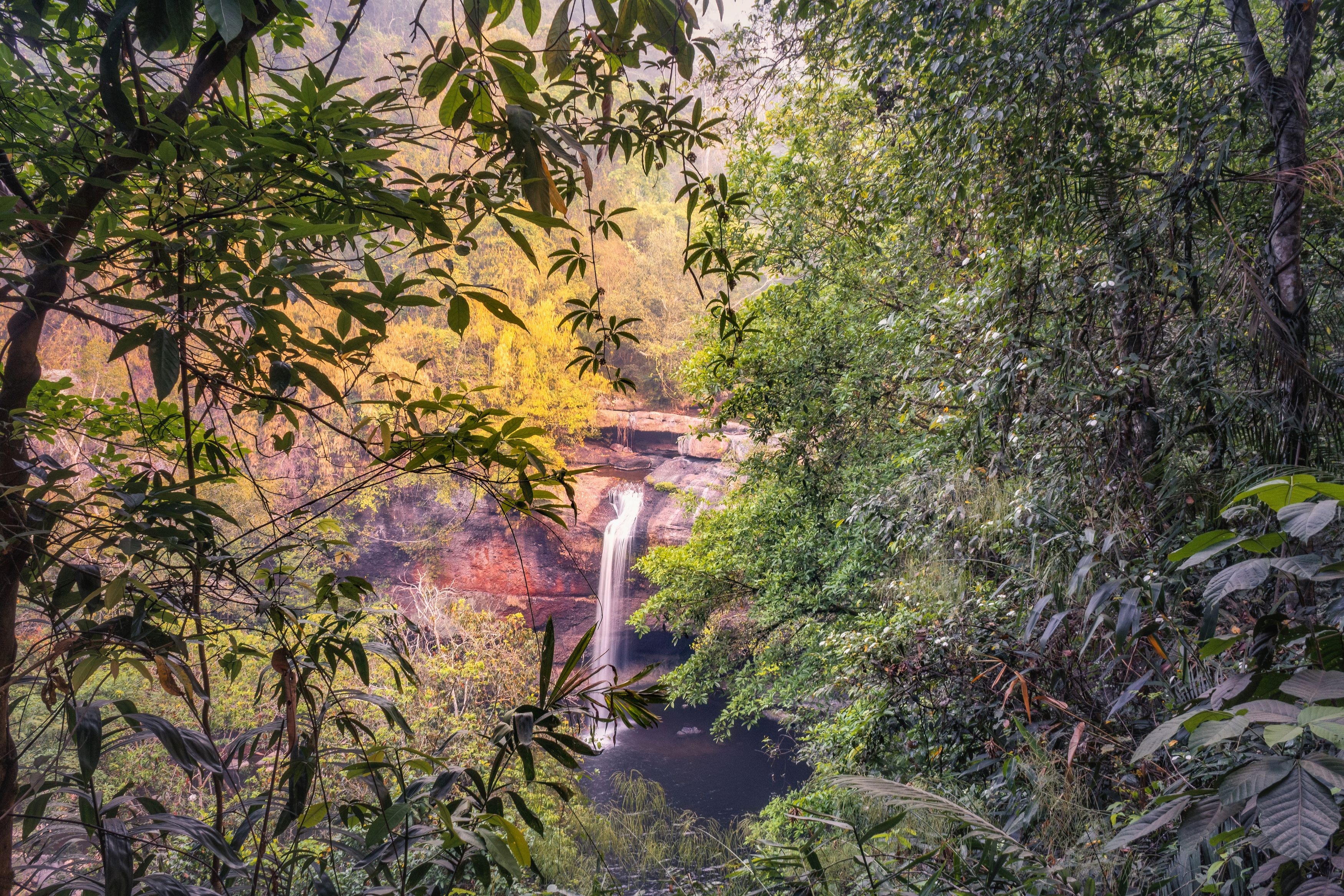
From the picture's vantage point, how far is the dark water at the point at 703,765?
7.15 meters

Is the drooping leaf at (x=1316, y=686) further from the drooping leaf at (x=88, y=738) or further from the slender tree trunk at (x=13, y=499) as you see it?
the slender tree trunk at (x=13, y=499)

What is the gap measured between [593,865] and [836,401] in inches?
181

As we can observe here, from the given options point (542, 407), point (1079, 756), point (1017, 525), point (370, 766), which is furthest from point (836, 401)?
point (542, 407)

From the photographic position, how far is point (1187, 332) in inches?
66.5

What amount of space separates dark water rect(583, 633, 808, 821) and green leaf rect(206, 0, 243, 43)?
6.64m

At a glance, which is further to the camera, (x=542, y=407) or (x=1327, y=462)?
(x=542, y=407)

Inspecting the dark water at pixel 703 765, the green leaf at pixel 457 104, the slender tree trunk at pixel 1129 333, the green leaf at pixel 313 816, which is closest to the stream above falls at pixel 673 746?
the dark water at pixel 703 765

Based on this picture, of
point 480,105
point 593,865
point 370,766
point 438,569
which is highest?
point 480,105

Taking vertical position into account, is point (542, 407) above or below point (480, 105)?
above

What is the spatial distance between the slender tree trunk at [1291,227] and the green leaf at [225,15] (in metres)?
1.76

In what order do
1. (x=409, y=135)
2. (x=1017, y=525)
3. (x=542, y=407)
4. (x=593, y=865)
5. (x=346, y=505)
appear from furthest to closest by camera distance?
(x=542, y=407)
(x=346, y=505)
(x=593, y=865)
(x=1017, y=525)
(x=409, y=135)

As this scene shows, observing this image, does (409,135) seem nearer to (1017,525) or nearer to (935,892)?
(935,892)

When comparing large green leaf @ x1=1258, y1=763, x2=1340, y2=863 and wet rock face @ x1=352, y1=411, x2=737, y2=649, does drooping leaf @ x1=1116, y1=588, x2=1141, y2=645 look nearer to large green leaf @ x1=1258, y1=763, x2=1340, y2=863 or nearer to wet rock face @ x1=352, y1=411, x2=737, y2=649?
large green leaf @ x1=1258, y1=763, x2=1340, y2=863

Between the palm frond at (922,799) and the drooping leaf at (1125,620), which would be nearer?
the palm frond at (922,799)
